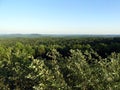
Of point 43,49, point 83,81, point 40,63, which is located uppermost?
point 40,63

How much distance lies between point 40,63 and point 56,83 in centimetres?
57

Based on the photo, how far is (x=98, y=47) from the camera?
55.0 metres

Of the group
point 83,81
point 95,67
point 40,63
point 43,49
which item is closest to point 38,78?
point 40,63

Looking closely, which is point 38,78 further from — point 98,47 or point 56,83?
point 98,47

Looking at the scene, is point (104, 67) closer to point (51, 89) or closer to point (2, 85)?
point (51, 89)

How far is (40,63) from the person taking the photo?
4.69 meters

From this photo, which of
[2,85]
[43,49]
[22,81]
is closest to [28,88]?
[22,81]

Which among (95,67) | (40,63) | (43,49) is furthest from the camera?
(43,49)

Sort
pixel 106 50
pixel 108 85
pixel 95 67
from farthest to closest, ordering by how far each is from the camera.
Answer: pixel 106 50 → pixel 95 67 → pixel 108 85

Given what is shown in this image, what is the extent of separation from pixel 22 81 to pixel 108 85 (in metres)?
2.52

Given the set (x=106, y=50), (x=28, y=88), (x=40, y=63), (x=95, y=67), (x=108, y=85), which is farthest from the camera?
(x=106, y=50)

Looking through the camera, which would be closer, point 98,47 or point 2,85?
point 2,85

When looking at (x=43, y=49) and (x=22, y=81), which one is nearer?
(x=22, y=81)

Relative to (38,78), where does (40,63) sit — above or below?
above
